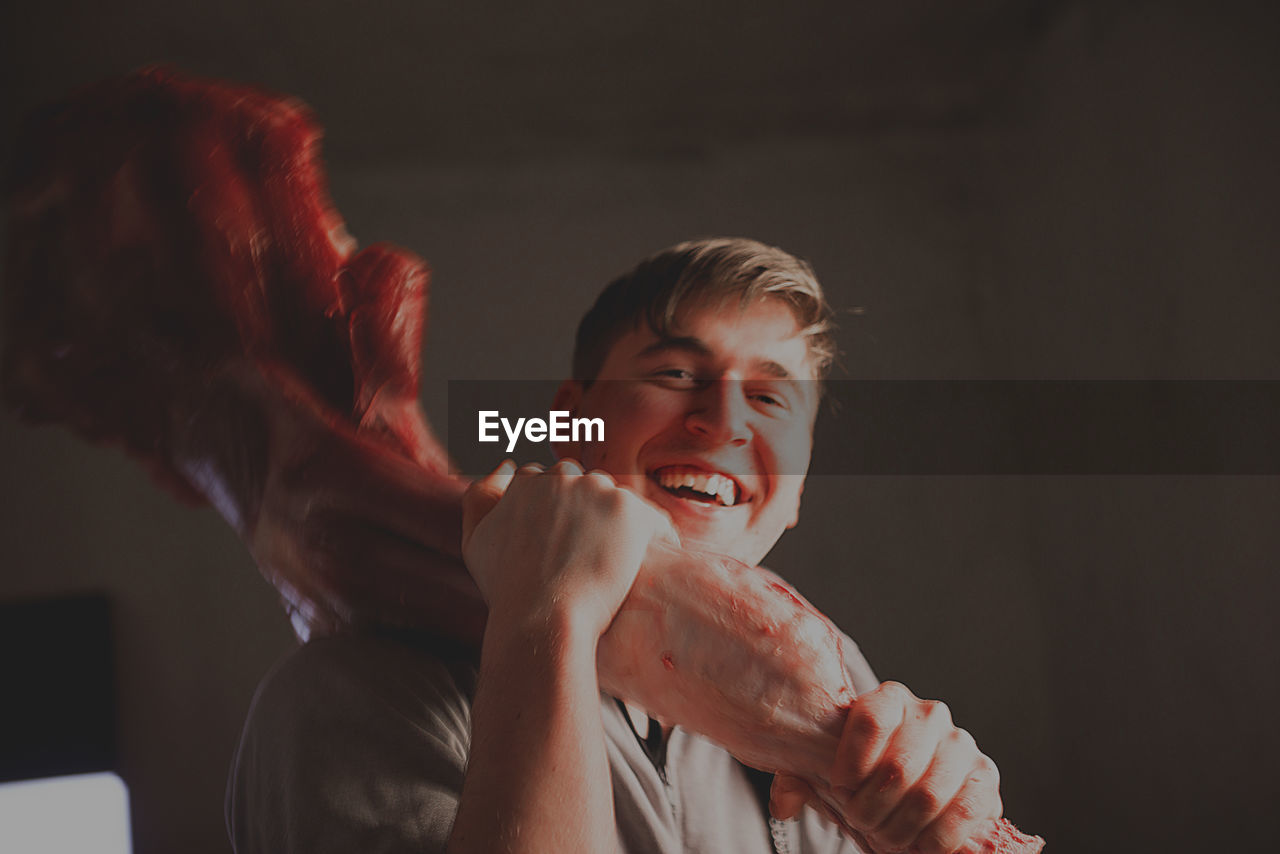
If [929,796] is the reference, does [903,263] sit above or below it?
above

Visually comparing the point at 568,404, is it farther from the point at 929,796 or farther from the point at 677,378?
the point at 929,796

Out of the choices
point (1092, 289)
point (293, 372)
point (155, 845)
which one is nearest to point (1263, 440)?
point (1092, 289)

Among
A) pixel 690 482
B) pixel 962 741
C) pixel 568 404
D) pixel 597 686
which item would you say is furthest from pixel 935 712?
pixel 568 404

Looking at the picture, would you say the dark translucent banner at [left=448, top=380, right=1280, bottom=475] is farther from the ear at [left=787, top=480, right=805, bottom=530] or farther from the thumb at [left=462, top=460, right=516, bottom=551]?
the thumb at [left=462, top=460, right=516, bottom=551]

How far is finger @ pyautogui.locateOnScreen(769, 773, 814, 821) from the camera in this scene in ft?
1.15

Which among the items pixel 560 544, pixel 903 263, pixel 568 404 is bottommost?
pixel 560 544

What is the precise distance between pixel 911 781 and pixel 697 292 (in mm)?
345

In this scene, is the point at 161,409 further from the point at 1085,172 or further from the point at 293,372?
the point at 1085,172

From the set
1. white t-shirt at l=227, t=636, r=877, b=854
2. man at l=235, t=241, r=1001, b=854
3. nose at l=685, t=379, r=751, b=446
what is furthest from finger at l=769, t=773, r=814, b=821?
nose at l=685, t=379, r=751, b=446

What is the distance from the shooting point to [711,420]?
1.77 feet

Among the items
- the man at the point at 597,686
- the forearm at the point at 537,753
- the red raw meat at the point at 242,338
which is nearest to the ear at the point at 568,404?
the man at the point at 597,686

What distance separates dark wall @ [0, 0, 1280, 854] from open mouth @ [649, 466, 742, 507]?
13cm

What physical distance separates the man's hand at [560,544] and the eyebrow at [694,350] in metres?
0.18

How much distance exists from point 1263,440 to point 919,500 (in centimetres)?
25
